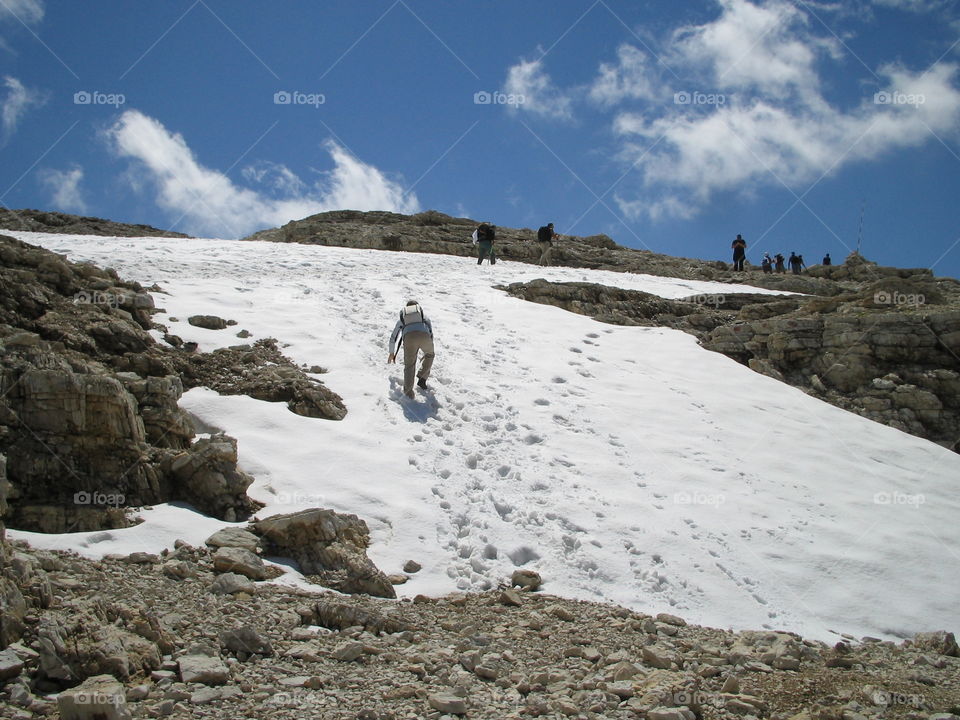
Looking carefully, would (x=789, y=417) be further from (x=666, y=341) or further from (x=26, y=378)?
(x=26, y=378)

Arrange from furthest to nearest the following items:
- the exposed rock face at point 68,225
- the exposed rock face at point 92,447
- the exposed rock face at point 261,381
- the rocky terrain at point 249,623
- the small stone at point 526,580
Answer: the exposed rock face at point 68,225 < the exposed rock face at point 261,381 < the small stone at point 526,580 < the exposed rock face at point 92,447 < the rocky terrain at point 249,623

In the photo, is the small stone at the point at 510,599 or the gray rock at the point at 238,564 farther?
the small stone at the point at 510,599

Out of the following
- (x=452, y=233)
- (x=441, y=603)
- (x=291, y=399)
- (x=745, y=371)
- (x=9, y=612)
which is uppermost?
(x=452, y=233)

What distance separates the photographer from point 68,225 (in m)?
34.0

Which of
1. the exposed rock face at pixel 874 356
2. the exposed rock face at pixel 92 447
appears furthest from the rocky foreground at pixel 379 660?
the exposed rock face at pixel 874 356

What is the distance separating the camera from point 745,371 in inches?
696

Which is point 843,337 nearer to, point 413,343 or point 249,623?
point 413,343

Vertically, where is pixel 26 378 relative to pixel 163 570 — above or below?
above

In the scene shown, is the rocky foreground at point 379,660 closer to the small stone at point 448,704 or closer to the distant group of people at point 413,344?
the small stone at point 448,704

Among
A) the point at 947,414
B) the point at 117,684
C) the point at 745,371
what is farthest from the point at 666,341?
the point at 117,684

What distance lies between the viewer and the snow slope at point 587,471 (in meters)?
8.05

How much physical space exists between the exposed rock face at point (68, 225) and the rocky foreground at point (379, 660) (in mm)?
31504

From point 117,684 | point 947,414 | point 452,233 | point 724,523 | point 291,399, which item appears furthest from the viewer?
point 452,233

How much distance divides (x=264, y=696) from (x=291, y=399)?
6524 millimetres
